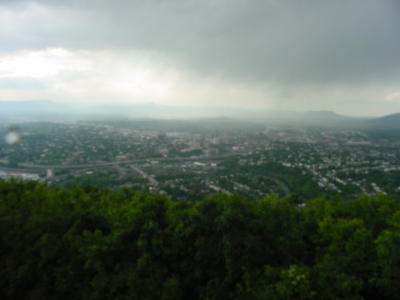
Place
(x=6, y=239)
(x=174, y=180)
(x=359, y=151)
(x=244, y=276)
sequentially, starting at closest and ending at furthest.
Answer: (x=244, y=276) → (x=6, y=239) → (x=174, y=180) → (x=359, y=151)

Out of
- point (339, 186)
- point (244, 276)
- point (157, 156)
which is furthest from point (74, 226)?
point (157, 156)

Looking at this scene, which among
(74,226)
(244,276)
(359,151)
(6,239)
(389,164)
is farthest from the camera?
(359,151)

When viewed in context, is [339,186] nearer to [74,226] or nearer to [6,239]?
[74,226]

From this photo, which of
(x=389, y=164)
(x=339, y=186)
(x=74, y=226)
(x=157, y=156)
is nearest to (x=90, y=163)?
(x=157, y=156)

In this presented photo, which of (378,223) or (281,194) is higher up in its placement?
(378,223)

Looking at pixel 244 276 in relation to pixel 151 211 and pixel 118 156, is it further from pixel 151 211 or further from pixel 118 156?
pixel 118 156

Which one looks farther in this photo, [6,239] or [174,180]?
[174,180]
